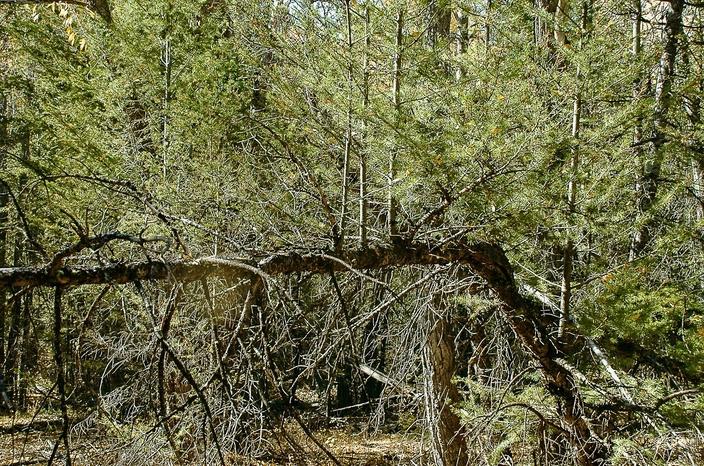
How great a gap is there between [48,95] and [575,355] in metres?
8.24

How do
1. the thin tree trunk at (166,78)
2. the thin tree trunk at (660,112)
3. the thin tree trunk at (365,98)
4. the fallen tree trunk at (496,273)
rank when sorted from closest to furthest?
1. the fallen tree trunk at (496,273)
2. the thin tree trunk at (365,98)
3. the thin tree trunk at (660,112)
4. the thin tree trunk at (166,78)

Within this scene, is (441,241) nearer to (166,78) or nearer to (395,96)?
(395,96)

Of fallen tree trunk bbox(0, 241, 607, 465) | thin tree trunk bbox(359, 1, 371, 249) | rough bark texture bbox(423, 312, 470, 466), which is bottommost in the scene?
rough bark texture bbox(423, 312, 470, 466)

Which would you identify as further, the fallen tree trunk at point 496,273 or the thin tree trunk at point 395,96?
the thin tree trunk at point 395,96

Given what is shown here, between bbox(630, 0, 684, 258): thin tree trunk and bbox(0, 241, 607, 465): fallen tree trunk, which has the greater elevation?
bbox(630, 0, 684, 258): thin tree trunk

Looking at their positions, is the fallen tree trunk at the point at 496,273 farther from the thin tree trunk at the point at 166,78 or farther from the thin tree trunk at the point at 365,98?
the thin tree trunk at the point at 166,78

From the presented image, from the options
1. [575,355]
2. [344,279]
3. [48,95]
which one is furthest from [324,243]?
[48,95]

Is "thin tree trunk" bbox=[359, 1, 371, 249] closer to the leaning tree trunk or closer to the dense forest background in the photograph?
the dense forest background

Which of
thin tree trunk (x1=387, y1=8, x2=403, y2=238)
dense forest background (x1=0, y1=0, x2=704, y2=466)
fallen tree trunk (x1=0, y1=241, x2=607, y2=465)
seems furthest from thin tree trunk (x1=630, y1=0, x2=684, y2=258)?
thin tree trunk (x1=387, y1=8, x2=403, y2=238)

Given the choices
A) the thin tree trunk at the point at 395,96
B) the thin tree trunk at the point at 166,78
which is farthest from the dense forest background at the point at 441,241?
the thin tree trunk at the point at 166,78

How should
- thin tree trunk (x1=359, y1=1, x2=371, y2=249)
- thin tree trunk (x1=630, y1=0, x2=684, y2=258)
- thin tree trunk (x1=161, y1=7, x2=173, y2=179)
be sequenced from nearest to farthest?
thin tree trunk (x1=359, y1=1, x2=371, y2=249) < thin tree trunk (x1=630, y1=0, x2=684, y2=258) < thin tree trunk (x1=161, y1=7, x2=173, y2=179)

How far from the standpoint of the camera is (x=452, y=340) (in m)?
6.46

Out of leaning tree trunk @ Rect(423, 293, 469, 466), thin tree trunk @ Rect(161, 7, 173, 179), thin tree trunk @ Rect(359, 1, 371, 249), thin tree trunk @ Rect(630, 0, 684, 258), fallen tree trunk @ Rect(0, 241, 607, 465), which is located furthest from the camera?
thin tree trunk @ Rect(161, 7, 173, 179)

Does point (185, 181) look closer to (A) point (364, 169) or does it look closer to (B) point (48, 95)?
(A) point (364, 169)
